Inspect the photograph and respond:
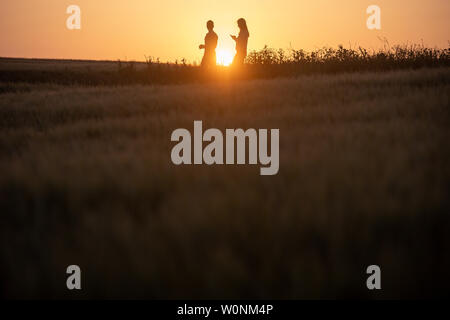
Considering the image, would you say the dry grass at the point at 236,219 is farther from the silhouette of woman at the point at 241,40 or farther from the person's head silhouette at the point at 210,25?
the person's head silhouette at the point at 210,25

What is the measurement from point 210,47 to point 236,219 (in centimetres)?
1027

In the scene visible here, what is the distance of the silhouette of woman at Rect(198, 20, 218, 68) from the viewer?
35.3ft

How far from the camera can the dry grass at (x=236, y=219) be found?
3.83ft

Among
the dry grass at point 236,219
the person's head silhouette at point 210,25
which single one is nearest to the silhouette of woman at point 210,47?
the person's head silhouette at point 210,25

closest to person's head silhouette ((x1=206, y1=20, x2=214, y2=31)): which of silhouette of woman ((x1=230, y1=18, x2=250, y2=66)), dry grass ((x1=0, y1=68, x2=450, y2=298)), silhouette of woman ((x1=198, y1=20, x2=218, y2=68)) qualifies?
silhouette of woman ((x1=198, y1=20, x2=218, y2=68))

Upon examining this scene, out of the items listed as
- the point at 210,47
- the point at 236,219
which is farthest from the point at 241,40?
the point at 236,219

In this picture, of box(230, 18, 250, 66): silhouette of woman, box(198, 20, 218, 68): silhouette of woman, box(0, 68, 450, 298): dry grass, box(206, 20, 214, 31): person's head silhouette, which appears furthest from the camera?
box(198, 20, 218, 68): silhouette of woman

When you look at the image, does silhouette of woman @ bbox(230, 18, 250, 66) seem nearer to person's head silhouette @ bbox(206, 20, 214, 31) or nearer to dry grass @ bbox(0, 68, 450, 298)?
person's head silhouette @ bbox(206, 20, 214, 31)

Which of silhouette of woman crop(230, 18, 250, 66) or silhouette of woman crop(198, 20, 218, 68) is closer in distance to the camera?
silhouette of woman crop(230, 18, 250, 66)

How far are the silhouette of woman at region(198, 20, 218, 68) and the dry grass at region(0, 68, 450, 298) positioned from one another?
868 centimetres

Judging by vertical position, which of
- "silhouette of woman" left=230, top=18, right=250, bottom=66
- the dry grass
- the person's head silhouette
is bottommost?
the dry grass
